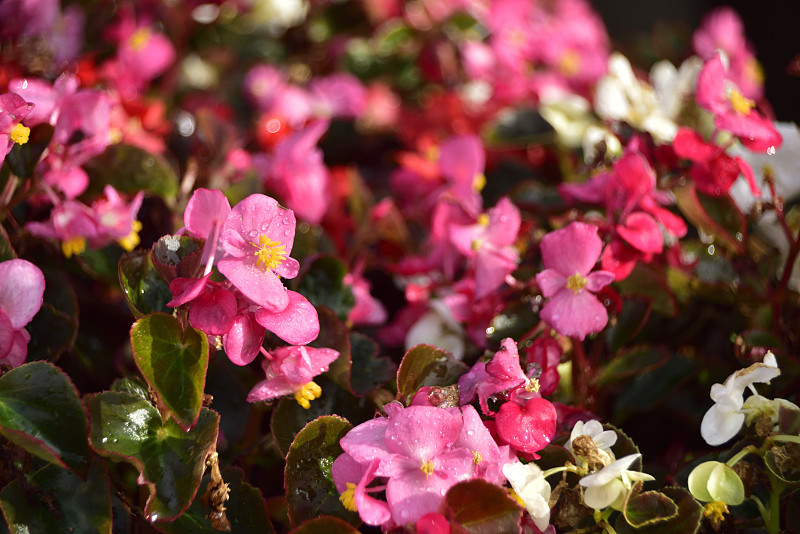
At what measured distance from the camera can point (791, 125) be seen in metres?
0.67

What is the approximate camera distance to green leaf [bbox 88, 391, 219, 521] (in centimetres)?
44

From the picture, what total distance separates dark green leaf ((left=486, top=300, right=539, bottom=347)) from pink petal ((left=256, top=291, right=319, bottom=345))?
18cm

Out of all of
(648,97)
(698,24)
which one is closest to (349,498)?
(648,97)

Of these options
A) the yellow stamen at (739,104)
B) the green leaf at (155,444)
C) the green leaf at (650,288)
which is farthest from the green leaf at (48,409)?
the yellow stamen at (739,104)

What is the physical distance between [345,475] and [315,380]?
116 millimetres

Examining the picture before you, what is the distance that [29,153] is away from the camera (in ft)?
1.78

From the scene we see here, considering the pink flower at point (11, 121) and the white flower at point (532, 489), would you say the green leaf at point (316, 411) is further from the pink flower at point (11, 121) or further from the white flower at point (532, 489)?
the pink flower at point (11, 121)

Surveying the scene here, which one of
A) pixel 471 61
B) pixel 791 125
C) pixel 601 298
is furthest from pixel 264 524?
pixel 471 61

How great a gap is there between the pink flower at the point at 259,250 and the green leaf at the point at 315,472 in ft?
0.30

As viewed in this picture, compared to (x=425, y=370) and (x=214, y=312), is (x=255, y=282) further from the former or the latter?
(x=425, y=370)

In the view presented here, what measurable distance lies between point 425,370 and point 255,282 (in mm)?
147

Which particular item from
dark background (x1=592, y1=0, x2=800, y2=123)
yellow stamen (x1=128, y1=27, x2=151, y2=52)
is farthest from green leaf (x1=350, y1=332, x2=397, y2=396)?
dark background (x1=592, y1=0, x2=800, y2=123)

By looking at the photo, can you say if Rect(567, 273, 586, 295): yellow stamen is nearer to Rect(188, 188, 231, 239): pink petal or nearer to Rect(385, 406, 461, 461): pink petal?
Rect(385, 406, 461, 461): pink petal

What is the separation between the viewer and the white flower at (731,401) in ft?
1.60
